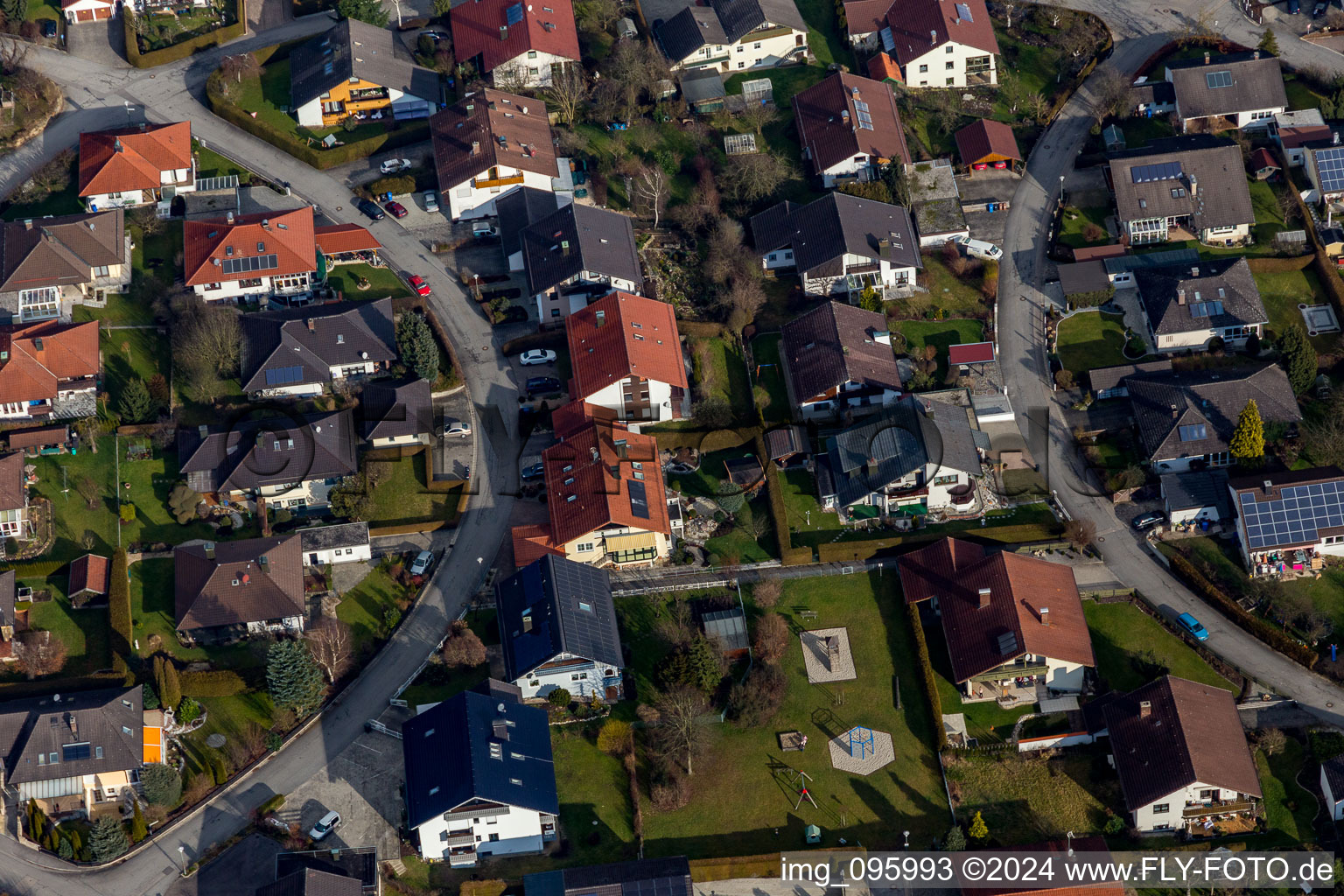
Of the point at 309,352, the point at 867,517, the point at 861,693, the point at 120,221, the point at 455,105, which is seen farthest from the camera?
the point at 455,105

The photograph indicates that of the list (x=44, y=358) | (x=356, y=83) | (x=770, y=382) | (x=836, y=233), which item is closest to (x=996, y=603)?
(x=770, y=382)

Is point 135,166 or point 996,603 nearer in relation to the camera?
point 996,603

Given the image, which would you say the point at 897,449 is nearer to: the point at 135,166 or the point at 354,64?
the point at 354,64

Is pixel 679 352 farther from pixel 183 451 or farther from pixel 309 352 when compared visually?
pixel 183 451

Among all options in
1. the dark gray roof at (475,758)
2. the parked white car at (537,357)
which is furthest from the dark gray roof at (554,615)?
the parked white car at (537,357)

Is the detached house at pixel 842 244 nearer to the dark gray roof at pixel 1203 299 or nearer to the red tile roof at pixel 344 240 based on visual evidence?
the dark gray roof at pixel 1203 299

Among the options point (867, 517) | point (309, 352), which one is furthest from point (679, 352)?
point (309, 352)
